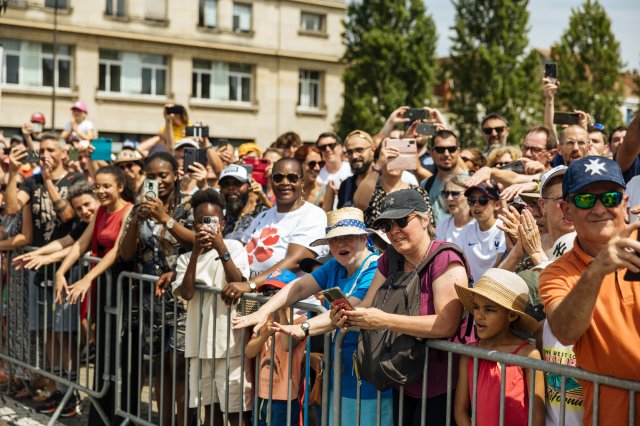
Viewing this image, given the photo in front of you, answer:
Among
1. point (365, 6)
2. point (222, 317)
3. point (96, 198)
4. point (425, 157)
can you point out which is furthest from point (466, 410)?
point (365, 6)

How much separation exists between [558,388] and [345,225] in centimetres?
178

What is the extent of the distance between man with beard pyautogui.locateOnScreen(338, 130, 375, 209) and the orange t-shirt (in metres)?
4.30

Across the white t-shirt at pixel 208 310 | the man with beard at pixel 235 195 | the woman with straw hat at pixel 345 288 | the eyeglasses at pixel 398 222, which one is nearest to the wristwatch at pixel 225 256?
the white t-shirt at pixel 208 310

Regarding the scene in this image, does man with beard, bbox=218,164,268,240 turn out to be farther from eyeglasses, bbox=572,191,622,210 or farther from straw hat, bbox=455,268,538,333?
eyeglasses, bbox=572,191,622,210

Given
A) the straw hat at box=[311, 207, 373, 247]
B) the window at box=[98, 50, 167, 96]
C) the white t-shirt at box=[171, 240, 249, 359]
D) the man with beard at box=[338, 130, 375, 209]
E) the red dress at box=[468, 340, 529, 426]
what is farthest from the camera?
the window at box=[98, 50, 167, 96]

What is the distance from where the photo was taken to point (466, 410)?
4055 millimetres

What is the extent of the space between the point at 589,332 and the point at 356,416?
65.6 inches

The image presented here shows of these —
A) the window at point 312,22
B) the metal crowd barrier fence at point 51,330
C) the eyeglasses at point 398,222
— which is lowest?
the metal crowd barrier fence at point 51,330

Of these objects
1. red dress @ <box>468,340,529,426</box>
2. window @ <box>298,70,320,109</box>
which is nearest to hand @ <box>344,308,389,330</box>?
red dress @ <box>468,340,529,426</box>

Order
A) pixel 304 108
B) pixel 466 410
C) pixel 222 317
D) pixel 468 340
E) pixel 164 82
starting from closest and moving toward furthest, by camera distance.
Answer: pixel 466 410, pixel 468 340, pixel 222 317, pixel 164 82, pixel 304 108

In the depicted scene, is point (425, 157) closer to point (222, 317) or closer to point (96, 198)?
point (96, 198)

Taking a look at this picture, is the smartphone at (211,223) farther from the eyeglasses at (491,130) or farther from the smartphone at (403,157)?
the eyeglasses at (491,130)

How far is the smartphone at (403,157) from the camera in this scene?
22.4 feet

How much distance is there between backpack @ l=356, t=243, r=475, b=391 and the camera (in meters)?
4.21
